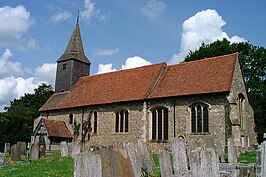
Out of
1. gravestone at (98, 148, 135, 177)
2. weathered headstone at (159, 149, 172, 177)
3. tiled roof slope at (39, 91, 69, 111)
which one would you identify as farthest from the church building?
gravestone at (98, 148, 135, 177)

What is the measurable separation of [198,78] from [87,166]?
63.6 feet

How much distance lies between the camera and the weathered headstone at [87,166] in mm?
4527

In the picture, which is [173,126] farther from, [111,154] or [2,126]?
[2,126]

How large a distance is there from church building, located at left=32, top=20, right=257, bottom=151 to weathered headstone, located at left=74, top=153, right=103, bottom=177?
588 inches

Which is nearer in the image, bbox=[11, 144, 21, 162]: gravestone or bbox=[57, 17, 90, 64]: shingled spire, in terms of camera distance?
bbox=[11, 144, 21, 162]: gravestone

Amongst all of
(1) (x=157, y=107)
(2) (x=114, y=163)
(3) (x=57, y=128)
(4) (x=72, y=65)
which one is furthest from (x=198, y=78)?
(2) (x=114, y=163)

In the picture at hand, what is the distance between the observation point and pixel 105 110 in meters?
26.3

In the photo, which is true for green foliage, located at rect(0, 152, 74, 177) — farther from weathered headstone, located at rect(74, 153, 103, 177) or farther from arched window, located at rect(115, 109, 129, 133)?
arched window, located at rect(115, 109, 129, 133)

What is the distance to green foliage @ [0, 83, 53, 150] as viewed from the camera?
33.7m

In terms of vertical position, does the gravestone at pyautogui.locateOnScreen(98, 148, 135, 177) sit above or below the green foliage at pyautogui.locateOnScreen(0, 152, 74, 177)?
above

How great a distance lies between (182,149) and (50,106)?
2536cm

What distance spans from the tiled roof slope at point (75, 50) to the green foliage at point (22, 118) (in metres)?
8.94

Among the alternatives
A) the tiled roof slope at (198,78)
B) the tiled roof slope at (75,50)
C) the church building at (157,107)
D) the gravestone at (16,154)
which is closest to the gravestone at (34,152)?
the gravestone at (16,154)

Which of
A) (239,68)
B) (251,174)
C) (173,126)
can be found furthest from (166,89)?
(251,174)
